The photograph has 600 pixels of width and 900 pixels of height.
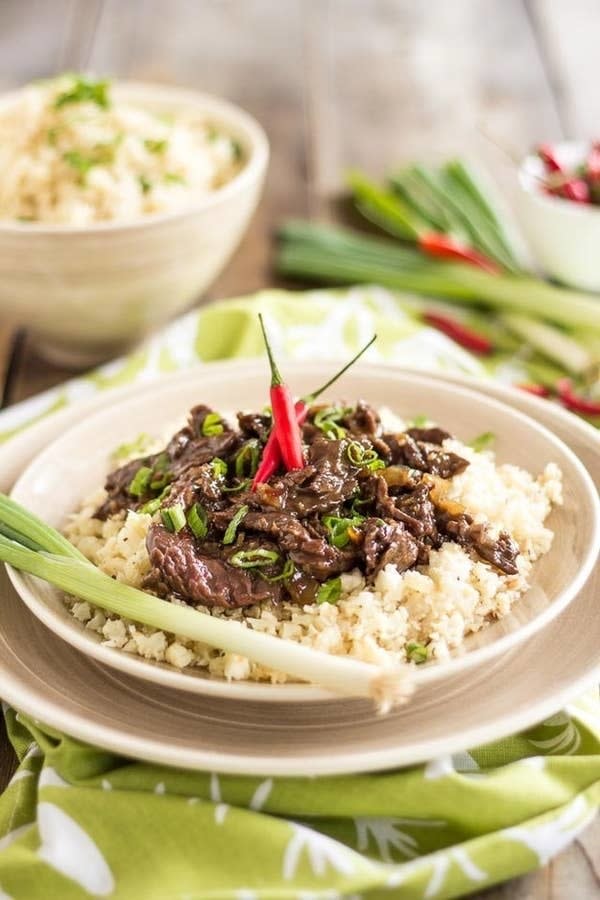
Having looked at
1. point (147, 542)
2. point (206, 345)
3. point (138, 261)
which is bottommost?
point (206, 345)

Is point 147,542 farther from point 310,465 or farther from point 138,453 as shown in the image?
point 138,453

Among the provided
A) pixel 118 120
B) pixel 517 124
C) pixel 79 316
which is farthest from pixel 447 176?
pixel 79 316

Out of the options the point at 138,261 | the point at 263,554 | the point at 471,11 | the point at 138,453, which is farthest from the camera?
the point at 471,11

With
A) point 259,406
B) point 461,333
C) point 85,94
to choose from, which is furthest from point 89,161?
point 461,333

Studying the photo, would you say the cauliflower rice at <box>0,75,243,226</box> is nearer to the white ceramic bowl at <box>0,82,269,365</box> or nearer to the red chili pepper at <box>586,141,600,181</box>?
the white ceramic bowl at <box>0,82,269,365</box>

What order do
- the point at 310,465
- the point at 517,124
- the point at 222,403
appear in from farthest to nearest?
1. the point at 517,124
2. the point at 222,403
3. the point at 310,465

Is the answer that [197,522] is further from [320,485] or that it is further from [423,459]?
[423,459]

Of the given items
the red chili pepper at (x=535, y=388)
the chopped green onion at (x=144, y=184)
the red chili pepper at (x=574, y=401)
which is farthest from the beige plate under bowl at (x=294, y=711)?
the chopped green onion at (x=144, y=184)
